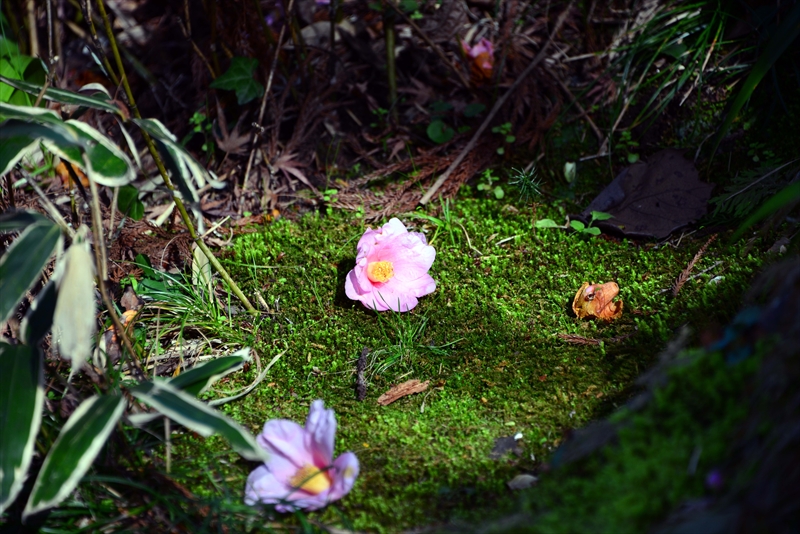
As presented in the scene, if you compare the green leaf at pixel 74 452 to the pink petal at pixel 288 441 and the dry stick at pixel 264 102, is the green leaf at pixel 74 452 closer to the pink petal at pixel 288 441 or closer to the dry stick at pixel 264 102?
the pink petal at pixel 288 441

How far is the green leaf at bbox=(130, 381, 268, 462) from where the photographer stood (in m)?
1.28

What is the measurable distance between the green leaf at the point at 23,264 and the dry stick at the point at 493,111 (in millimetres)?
1596

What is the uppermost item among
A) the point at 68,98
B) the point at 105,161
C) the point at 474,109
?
the point at 68,98

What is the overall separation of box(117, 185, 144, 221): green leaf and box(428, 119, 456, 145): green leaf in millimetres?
1358

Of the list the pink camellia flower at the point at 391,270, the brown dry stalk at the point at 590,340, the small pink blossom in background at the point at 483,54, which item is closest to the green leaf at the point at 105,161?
the pink camellia flower at the point at 391,270

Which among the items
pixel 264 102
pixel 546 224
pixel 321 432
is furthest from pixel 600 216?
pixel 264 102

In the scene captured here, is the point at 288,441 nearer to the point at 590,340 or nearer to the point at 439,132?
the point at 590,340

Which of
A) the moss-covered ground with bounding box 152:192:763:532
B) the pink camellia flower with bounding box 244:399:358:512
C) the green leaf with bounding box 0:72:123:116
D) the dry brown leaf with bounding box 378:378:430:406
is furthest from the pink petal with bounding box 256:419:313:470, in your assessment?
the green leaf with bounding box 0:72:123:116

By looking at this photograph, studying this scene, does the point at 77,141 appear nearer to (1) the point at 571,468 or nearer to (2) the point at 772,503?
(1) the point at 571,468

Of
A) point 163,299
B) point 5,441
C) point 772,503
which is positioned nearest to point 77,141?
point 5,441

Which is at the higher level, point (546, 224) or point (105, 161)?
point (105, 161)

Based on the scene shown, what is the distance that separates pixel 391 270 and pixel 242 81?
134cm

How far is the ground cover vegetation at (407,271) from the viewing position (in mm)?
1243

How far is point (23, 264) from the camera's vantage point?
129 centimetres
